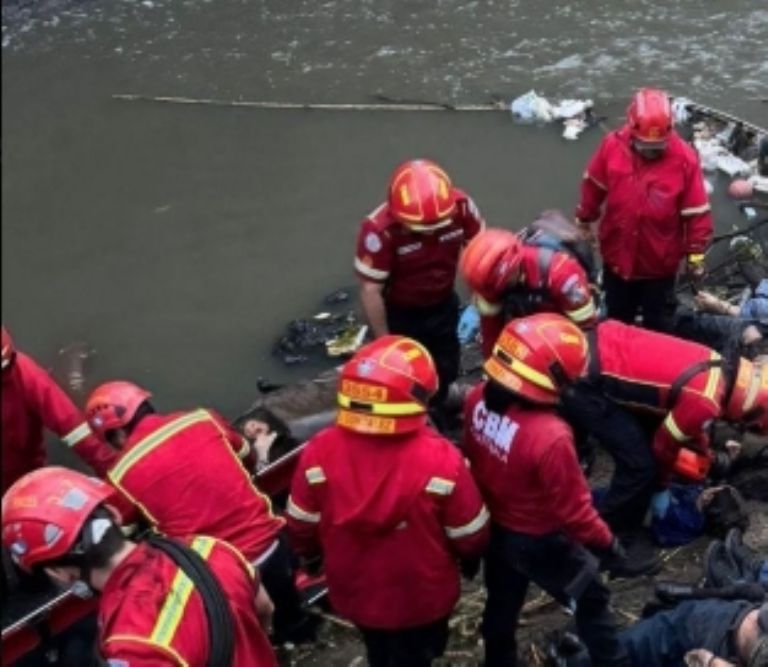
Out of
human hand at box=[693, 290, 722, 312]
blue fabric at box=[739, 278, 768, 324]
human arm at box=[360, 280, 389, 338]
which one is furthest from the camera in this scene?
human hand at box=[693, 290, 722, 312]

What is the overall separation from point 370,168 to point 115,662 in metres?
6.71

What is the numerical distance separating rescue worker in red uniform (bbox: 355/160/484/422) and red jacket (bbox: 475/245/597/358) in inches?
16.7

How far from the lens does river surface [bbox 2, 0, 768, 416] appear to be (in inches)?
294

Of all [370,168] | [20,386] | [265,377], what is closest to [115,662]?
[20,386]

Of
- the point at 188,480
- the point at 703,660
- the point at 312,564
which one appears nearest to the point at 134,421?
the point at 188,480

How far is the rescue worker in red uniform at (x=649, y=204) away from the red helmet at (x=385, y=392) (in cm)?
265

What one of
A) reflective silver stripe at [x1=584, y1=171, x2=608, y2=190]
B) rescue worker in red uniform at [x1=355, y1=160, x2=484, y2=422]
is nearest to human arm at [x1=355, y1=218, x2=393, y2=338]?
rescue worker in red uniform at [x1=355, y1=160, x2=484, y2=422]

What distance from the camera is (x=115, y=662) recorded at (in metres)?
2.97

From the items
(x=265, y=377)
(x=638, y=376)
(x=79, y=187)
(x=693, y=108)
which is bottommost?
(x=265, y=377)

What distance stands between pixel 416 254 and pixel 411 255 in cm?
3

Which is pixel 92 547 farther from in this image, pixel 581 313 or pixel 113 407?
pixel 581 313

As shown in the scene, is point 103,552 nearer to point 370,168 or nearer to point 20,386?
point 20,386

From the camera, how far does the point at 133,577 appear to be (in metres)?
3.07

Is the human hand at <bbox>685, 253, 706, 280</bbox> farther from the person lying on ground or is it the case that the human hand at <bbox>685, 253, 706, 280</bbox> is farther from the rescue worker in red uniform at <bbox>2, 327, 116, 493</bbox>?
the rescue worker in red uniform at <bbox>2, 327, 116, 493</bbox>
